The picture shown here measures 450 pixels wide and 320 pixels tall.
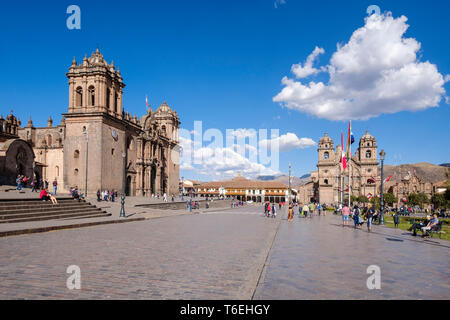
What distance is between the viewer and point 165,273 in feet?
21.6

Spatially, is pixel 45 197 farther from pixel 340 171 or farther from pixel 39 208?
pixel 340 171

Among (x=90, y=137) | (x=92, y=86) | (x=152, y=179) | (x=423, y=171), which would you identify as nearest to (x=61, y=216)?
(x=90, y=137)

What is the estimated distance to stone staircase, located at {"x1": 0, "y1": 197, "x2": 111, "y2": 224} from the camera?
15875mm

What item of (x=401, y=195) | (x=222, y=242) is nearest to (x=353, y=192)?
(x=401, y=195)

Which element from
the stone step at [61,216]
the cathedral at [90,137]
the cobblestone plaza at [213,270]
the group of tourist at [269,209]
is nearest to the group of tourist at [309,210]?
the group of tourist at [269,209]

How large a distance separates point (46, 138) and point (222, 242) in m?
49.2

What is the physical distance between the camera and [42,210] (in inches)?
716

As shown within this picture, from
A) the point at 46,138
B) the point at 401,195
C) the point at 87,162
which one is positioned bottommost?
the point at 401,195

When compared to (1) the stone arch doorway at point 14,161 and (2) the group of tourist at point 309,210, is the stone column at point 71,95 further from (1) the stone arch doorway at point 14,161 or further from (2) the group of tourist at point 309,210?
(2) the group of tourist at point 309,210

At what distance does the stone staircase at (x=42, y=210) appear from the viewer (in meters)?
15.9

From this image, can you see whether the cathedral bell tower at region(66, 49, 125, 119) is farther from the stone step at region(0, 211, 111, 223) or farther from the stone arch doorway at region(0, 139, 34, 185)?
the stone step at region(0, 211, 111, 223)

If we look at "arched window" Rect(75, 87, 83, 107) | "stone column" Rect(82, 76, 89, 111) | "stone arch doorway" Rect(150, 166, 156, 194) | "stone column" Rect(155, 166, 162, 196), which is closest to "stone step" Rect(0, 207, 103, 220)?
"stone column" Rect(82, 76, 89, 111)

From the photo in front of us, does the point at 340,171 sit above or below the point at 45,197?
above
